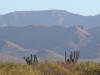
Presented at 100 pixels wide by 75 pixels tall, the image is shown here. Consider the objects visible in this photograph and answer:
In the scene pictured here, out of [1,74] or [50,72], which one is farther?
[50,72]

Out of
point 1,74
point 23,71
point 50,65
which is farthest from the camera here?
point 50,65

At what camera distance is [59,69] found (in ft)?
63.6

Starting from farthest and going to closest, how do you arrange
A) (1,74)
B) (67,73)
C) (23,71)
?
(67,73)
(23,71)
(1,74)

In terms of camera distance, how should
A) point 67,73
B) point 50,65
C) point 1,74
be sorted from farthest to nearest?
Answer: point 50,65, point 67,73, point 1,74

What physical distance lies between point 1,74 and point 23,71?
1.47 metres

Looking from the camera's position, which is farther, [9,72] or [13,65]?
[13,65]

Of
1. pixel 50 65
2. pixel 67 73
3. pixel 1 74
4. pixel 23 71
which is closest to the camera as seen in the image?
pixel 1 74

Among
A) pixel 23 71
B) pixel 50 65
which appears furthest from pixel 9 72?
pixel 50 65

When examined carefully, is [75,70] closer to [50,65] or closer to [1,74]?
[50,65]

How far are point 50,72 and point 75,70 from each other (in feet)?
5.00

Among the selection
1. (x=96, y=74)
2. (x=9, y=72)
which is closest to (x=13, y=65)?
(x=9, y=72)

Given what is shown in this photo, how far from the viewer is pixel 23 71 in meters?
17.2

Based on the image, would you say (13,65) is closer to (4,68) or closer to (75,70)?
(4,68)

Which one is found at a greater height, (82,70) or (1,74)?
(1,74)
